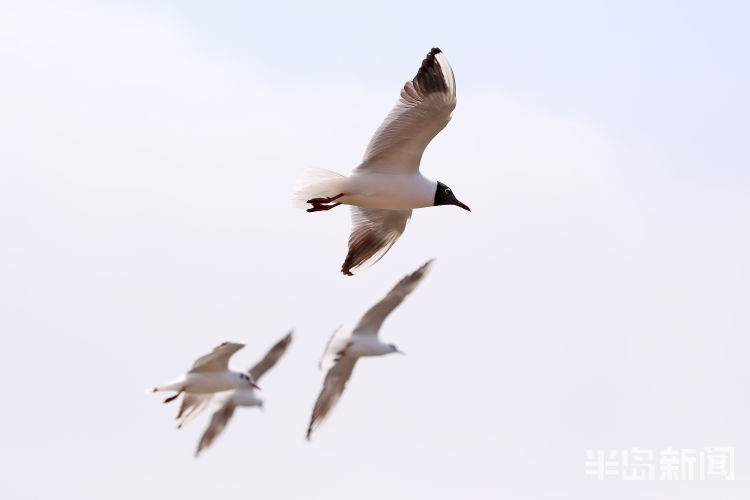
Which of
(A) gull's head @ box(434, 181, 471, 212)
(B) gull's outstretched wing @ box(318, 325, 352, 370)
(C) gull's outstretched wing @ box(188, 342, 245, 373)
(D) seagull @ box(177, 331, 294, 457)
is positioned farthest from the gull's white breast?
(A) gull's head @ box(434, 181, 471, 212)

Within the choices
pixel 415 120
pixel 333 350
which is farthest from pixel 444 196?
pixel 333 350

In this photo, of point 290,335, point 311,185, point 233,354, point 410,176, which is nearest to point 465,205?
point 410,176

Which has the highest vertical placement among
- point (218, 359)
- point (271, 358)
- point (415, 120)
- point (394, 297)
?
point (415, 120)

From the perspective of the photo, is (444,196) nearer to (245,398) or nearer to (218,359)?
(218,359)

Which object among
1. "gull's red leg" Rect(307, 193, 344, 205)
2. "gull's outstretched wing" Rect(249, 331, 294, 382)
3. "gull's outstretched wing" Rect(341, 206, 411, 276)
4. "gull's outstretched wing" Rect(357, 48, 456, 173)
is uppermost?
"gull's outstretched wing" Rect(357, 48, 456, 173)

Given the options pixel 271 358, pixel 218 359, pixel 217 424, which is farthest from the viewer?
pixel 217 424

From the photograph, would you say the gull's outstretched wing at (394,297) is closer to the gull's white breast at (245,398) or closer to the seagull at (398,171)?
the gull's white breast at (245,398)

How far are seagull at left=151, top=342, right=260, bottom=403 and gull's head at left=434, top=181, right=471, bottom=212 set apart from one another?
5.36 metres

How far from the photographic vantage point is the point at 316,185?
11500mm

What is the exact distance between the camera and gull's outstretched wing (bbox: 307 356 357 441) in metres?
18.8

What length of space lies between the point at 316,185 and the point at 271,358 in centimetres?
916

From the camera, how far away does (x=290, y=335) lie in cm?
2042

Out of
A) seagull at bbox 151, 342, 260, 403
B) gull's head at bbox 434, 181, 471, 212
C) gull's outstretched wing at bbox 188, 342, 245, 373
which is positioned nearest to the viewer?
gull's head at bbox 434, 181, 471, 212

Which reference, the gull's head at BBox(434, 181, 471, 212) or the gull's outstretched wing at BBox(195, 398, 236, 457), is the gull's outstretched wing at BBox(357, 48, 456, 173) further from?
the gull's outstretched wing at BBox(195, 398, 236, 457)
